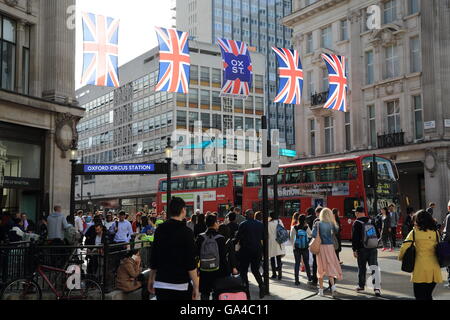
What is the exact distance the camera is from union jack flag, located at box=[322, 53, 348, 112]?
77.1ft

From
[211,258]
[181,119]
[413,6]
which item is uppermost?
[413,6]

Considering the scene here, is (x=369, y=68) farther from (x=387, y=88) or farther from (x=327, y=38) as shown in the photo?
(x=327, y=38)

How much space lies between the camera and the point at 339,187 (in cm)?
2558

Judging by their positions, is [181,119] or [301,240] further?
[181,119]

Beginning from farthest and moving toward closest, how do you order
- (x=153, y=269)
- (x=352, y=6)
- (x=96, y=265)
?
(x=352, y=6)
(x=96, y=265)
(x=153, y=269)

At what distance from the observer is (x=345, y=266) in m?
16.2

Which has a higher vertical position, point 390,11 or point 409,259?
point 390,11

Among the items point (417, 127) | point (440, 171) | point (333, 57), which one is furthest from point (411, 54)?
→ point (333, 57)

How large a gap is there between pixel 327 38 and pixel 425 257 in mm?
36185

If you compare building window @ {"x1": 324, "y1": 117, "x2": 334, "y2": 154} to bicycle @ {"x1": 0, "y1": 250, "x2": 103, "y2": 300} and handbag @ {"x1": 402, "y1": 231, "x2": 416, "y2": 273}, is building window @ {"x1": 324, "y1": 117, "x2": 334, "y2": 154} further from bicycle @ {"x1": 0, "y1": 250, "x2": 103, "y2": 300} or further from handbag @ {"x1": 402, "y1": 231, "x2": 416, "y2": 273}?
handbag @ {"x1": 402, "y1": 231, "x2": 416, "y2": 273}

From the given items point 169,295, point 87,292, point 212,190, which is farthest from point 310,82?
point 169,295

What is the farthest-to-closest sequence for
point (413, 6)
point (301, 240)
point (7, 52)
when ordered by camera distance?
point (413, 6) → point (7, 52) → point (301, 240)

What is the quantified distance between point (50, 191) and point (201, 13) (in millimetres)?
98772

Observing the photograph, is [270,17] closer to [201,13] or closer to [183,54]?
[201,13]
